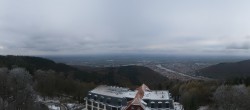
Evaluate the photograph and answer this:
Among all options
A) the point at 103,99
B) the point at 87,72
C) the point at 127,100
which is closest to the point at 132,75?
the point at 87,72

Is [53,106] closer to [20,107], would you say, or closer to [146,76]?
[20,107]

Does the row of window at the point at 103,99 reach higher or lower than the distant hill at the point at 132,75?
higher

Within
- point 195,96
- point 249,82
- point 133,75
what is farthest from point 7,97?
point 133,75

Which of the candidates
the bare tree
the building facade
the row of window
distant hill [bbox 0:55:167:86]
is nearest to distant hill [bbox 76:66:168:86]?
distant hill [bbox 0:55:167:86]

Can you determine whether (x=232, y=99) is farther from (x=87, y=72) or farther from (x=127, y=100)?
(x=87, y=72)

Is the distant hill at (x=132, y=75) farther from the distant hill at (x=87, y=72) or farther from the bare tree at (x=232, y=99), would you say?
the bare tree at (x=232, y=99)

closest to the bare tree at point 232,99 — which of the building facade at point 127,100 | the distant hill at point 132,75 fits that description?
the building facade at point 127,100

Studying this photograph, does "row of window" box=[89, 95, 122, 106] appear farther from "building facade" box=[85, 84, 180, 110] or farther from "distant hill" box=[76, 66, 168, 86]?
"distant hill" box=[76, 66, 168, 86]
